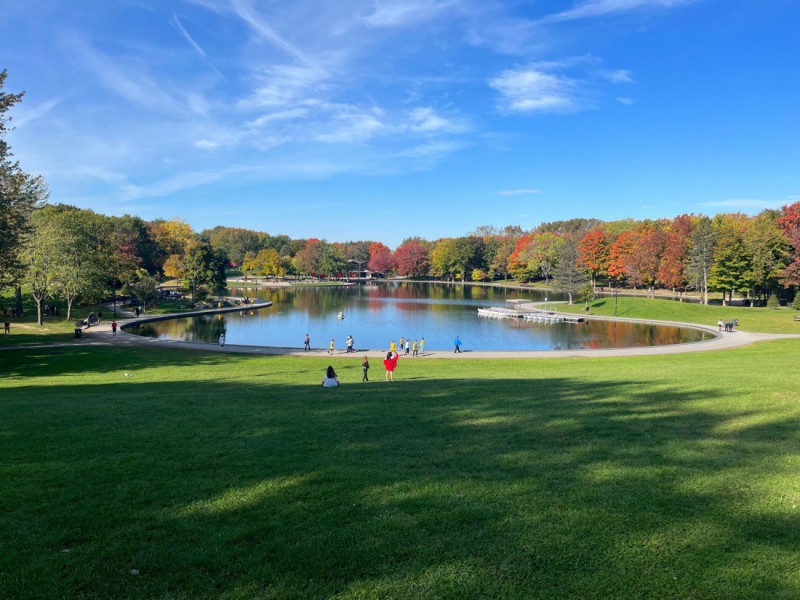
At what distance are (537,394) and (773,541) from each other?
8.98 m

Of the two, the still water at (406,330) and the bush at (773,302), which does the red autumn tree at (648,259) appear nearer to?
the bush at (773,302)

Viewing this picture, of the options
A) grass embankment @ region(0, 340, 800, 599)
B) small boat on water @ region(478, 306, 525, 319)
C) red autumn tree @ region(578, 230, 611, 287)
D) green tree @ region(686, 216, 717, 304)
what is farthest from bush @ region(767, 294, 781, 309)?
grass embankment @ region(0, 340, 800, 599)

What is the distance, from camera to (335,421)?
10867mm

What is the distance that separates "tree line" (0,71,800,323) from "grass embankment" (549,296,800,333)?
8.70 metres

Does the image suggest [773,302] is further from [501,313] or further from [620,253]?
[620,253]

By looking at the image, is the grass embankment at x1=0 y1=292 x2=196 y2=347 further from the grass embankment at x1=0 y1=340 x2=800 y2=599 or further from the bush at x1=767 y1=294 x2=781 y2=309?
the bush at x1=767 y1=294 x2=781 y2=309

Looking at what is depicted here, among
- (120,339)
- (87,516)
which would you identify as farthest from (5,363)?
(87,516)

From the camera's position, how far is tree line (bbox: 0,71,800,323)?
46438 mm

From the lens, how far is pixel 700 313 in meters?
61.7


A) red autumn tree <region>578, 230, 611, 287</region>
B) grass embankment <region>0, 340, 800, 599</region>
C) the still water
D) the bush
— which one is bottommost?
the still water

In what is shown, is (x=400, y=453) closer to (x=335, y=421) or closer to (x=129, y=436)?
(x=335, y=421)

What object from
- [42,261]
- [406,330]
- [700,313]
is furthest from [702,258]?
[42,261]

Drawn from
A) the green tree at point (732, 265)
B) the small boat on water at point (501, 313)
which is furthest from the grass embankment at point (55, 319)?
the green tree at point (732, 265)

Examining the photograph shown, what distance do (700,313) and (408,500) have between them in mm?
66077
